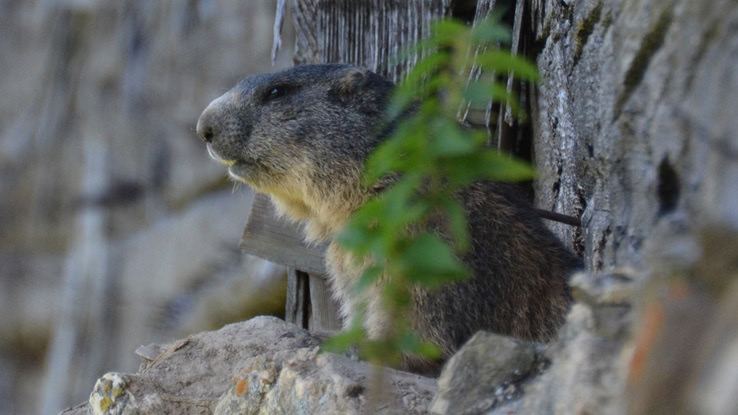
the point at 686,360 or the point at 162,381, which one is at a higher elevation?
the point at 686,360

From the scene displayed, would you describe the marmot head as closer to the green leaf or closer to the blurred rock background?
the green leaf

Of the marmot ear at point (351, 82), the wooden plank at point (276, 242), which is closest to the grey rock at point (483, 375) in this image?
the marmot ear at point (351, 82)

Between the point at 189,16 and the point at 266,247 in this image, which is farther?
the point at 189,16

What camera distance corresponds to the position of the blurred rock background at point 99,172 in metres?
10.5

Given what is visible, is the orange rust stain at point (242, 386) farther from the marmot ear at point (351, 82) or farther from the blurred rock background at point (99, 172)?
the blurred rock background at point (99, 172)

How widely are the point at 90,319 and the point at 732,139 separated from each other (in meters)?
10.9

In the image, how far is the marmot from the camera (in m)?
3.58

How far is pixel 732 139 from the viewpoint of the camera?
4.74 feet

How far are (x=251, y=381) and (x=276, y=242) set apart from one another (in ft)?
7.81

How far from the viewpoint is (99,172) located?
1111 cm

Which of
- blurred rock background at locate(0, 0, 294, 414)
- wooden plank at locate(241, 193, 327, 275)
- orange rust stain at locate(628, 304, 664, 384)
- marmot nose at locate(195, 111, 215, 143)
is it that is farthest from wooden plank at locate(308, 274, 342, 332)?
blurred rock background at locate(0, 0, 294, 414)

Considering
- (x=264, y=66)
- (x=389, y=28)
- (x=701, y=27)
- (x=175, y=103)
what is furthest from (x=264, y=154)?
(x=175, y=103)

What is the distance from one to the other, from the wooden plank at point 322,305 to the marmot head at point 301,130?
1.03 metres

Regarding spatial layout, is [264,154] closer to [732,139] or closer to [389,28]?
[389,28]
